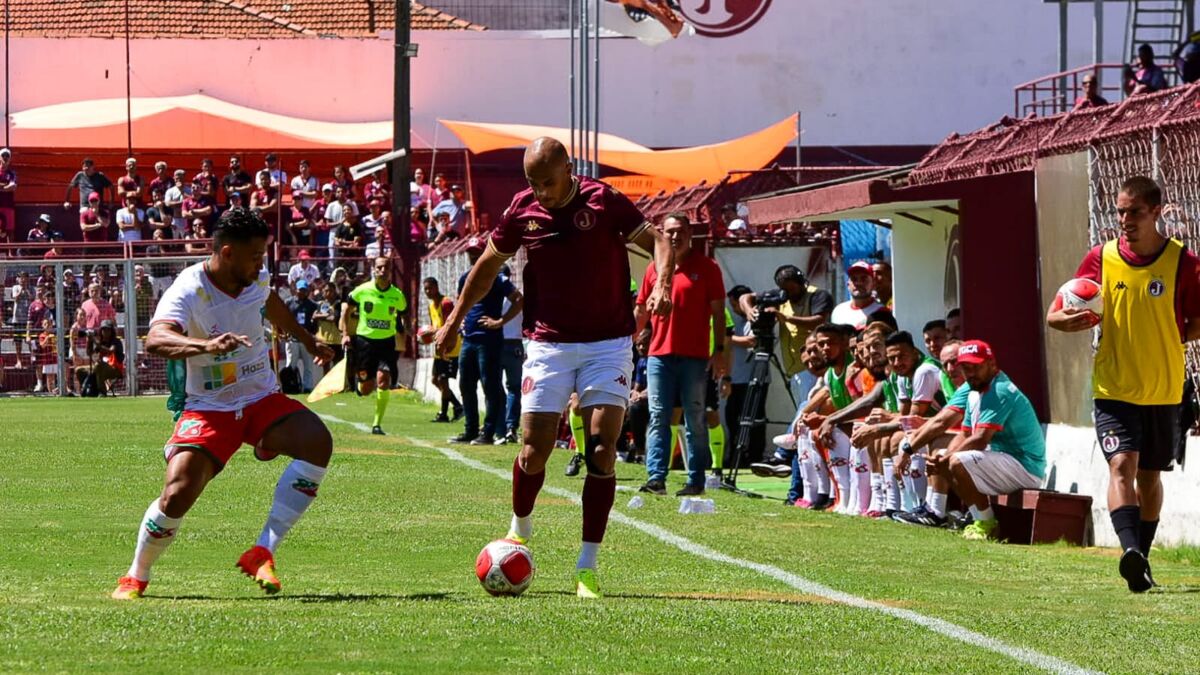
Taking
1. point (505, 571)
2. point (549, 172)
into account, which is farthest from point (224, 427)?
point (549, 172)

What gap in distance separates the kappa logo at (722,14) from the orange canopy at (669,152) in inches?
314

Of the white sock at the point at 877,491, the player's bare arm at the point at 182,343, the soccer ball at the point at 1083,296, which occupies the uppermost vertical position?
the soccer ball at the point at 1083,296

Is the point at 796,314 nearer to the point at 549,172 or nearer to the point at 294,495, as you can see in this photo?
the point at 549,172

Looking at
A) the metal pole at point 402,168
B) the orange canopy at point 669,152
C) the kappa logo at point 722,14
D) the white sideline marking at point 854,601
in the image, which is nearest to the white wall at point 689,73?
the kappa logo at point 722,14

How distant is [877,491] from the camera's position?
1524cm

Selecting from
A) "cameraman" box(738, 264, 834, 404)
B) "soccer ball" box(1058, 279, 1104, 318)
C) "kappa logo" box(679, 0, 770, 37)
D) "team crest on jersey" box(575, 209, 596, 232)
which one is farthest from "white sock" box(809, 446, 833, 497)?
"kappa logo" box(679, 0, 770, 37)

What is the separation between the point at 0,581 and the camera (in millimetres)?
9586

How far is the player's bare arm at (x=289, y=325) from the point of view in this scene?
378 inches

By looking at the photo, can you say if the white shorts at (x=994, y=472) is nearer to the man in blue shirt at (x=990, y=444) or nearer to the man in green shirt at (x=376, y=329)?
the man in blue shirt at (x=990, y=444)

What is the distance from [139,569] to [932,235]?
1265 centimetres

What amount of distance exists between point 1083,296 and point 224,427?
4006mm

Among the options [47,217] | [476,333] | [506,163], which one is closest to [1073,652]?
[476,333]

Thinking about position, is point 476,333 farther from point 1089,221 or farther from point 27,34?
point 27,34

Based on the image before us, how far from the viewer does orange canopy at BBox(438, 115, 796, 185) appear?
4528 centimetres
